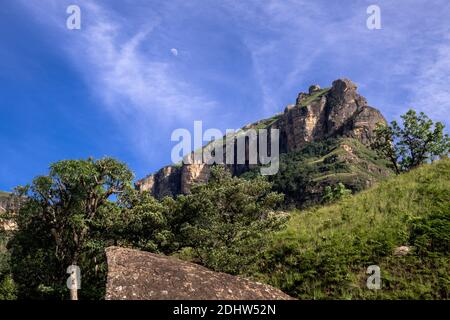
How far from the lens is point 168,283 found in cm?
1202

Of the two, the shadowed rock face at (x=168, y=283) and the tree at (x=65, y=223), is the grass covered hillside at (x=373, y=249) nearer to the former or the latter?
the shadowed rock face at (x=168, y=283)

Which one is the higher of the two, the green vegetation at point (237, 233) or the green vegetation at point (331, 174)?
the green vegetation at point (331, 174)

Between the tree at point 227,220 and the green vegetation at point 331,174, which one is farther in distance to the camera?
the green vegetation at point 331,174

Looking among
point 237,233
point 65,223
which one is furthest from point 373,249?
point 65,223

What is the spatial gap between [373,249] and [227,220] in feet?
22.0

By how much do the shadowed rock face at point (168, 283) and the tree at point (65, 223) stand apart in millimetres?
8542

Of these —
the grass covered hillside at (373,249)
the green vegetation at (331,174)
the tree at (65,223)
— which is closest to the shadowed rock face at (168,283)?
the grass covered hillside at (373,249)

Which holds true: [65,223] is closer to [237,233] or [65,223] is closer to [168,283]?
[237,233]

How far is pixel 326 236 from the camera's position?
20.3 m

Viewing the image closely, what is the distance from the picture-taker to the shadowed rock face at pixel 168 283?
11.6m

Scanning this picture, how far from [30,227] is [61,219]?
2.03m

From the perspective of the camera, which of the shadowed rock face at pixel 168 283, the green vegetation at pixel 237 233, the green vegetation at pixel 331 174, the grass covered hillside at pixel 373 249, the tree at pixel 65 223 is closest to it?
the shadowed rock face at pixel 168 283

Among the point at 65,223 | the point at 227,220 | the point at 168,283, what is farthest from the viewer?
the point at 65,223
